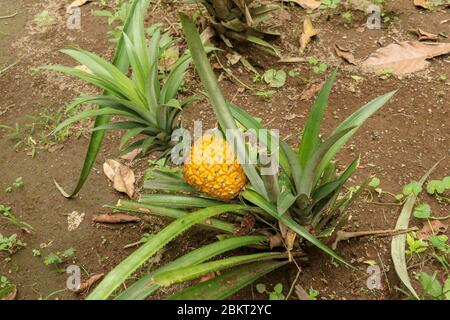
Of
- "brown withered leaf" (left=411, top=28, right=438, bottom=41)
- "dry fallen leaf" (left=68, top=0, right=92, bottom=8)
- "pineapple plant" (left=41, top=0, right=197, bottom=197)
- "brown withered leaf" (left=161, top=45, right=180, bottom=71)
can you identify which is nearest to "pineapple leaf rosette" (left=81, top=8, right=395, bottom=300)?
"pineapple plant" (left=41, top=0, right=197, bottom=197)

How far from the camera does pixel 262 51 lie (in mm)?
2707

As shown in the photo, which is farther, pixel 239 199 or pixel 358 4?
pixel 358 4

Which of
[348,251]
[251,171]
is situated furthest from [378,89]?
[251,171]

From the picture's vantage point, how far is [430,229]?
1.83 m

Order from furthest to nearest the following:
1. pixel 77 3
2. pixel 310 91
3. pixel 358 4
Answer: pixel 77 3, pixel 358 4, pixel 310 91

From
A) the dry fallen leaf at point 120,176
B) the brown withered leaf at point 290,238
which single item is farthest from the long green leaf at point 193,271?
the dry fallen leaf at point 120,176

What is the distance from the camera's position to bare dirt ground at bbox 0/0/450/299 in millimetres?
1859

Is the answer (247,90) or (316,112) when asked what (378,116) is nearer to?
(247,90)

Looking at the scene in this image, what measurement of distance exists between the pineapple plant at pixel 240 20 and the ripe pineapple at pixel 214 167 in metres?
1.29

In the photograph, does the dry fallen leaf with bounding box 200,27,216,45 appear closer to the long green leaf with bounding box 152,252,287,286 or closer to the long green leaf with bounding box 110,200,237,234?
the long green leaf with bounding box 110,200,237,234

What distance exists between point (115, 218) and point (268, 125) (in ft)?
2.95

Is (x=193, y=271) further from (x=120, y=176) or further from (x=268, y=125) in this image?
(x=268, y=125)

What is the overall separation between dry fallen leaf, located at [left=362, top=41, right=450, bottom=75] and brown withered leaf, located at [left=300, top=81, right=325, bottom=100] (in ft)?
1.02

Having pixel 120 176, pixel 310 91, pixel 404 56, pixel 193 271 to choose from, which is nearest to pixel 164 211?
pixel 193 271
